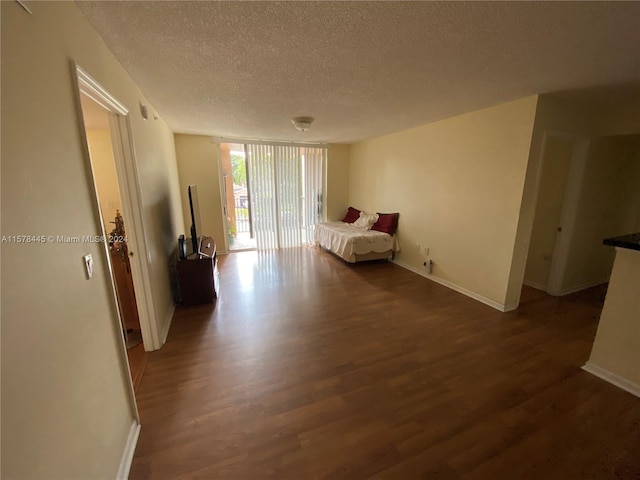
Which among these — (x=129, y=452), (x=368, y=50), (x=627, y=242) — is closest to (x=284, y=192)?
(x=368, y=50)

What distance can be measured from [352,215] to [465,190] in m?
2.78

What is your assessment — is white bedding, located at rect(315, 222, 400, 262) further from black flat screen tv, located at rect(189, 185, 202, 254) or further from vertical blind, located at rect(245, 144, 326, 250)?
black flat screen tv, located at rect(189, 185, 202, 254)

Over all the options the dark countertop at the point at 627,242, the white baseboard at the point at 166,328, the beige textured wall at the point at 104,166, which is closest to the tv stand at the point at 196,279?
the white baseboard at the point at 166,328

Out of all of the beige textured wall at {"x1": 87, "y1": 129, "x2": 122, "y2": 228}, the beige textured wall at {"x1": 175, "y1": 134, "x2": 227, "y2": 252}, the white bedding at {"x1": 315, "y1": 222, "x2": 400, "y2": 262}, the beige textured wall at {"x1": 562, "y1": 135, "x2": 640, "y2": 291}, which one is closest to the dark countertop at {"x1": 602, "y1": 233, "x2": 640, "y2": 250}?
the beige textured wall at {"x1": 562, "y1": 135, "x2": 640, "y2": 291}

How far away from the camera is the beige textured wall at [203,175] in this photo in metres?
4.75

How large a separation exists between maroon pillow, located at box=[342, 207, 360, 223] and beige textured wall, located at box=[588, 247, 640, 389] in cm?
410

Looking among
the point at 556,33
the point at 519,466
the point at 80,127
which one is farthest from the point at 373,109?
the point at 519,466

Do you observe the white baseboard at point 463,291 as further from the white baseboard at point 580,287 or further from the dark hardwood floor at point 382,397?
the white baseboard at point 580,287

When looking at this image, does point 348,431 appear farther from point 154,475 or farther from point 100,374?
point 100,374

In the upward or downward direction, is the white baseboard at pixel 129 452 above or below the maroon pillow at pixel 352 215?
below

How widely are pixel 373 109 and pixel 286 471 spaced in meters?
3.31

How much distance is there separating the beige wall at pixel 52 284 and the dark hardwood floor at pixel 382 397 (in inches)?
20.1

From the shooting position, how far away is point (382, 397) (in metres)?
1.76

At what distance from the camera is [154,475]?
128 cm
